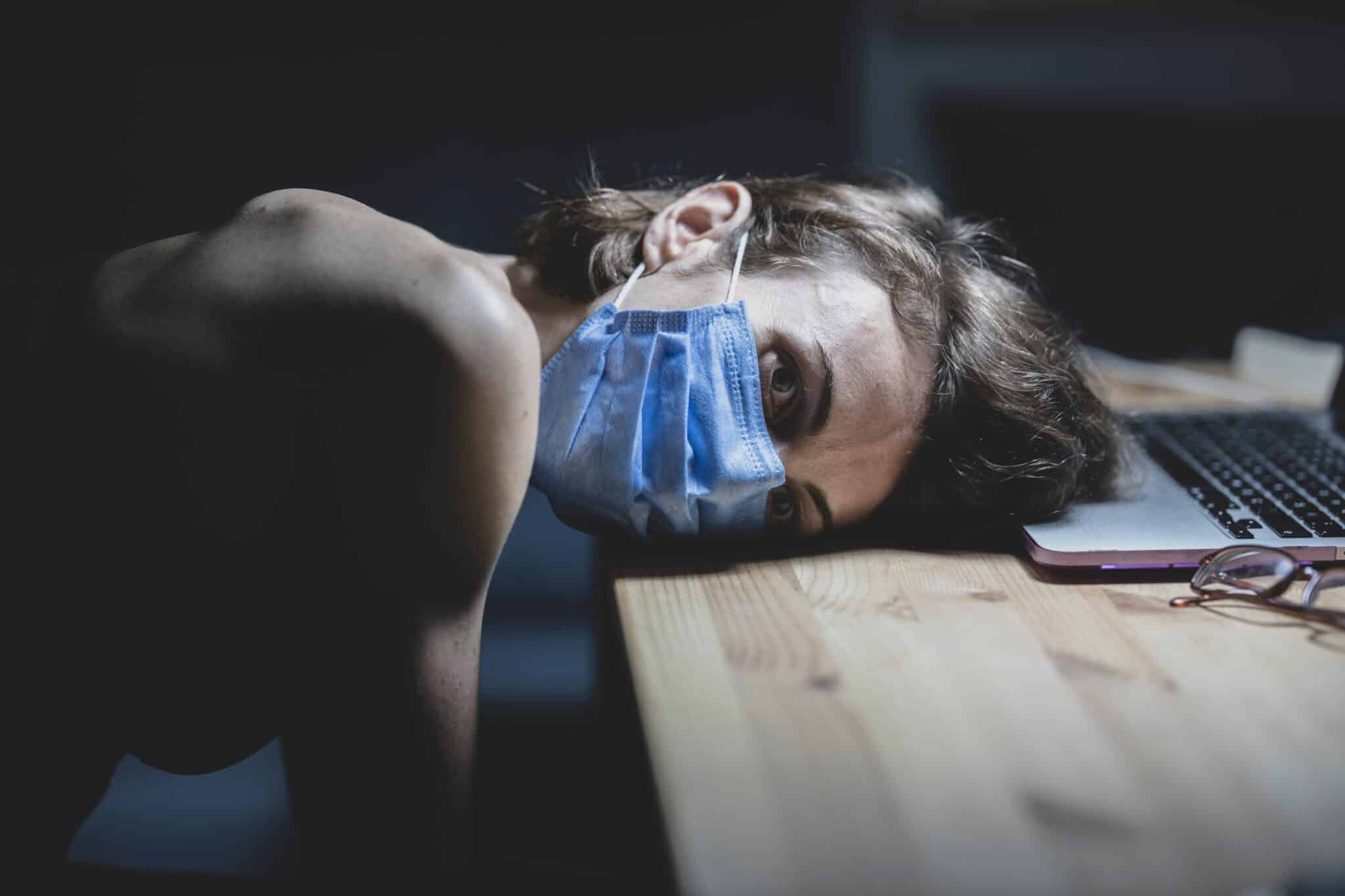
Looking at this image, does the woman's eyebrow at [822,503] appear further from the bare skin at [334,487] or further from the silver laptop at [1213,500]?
the bare skin at [334,487]

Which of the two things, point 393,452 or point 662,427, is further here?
point 662,427

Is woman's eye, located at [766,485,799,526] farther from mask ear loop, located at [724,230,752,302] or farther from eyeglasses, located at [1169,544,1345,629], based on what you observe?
eyeglasses, located at [1169,544,1345,629]

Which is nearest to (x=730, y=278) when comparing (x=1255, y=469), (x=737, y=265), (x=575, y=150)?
(x=737, y=265)

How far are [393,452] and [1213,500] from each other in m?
0.77

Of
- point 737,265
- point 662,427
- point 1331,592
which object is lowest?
point 1331,592

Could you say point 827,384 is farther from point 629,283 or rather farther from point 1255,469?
point 1255,469

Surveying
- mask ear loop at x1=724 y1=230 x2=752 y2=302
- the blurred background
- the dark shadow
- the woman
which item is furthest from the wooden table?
the blurred background

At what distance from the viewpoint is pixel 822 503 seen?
929 millimetres

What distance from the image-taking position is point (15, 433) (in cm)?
74

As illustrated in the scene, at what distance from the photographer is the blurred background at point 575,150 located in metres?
1.53

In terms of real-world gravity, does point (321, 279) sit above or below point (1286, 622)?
above

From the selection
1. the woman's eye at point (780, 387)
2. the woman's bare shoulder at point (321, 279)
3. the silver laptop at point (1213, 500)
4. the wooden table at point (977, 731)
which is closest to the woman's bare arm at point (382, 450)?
the woman's bare shoulder at point (321, 279)

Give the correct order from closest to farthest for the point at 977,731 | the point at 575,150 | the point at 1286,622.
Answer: the point at 977,731, the point at 1286,622, the point at 575,150

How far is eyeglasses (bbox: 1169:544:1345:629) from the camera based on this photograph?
802 millimetres
